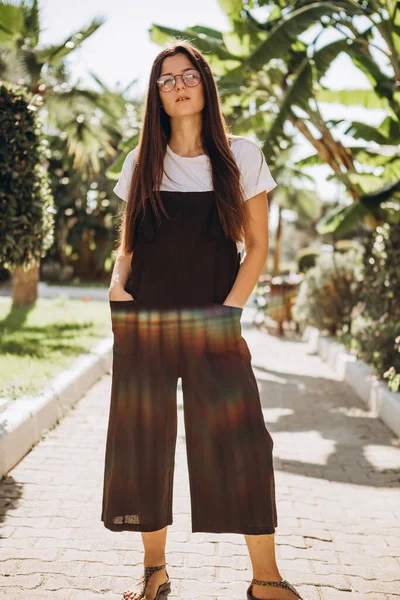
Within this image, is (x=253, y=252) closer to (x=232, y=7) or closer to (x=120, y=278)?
(x=120, y=278)

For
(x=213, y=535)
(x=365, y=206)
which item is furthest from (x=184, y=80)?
(x=365, y=206)

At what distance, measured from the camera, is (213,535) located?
339cm

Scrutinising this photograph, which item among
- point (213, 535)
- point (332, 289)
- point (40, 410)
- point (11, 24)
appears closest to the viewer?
point (213, 535)

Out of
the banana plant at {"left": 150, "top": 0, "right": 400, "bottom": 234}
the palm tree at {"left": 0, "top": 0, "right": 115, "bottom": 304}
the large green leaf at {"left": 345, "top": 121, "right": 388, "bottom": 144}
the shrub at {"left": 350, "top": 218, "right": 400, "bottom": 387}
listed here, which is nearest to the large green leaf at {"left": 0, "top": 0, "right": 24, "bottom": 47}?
the palm tree at {"left": 0, "top": 0, "right": 115, "bottom": 304}

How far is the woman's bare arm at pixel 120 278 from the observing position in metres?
2.56

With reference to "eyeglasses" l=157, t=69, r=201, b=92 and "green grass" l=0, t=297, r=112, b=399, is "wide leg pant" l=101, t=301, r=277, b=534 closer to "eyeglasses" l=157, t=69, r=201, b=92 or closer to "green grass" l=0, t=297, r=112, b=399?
"eyeglasses" l=157, t=69, r=201, b=92

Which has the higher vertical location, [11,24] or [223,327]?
[11,24]

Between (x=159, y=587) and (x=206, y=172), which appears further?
(x=159, y=587)

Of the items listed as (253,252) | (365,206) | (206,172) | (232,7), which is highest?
(232,7)

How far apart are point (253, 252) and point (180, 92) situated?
0.69 m

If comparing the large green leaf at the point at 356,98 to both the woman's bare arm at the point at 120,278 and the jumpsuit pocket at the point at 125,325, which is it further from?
the jumpsuit pocket at the point at 125,325

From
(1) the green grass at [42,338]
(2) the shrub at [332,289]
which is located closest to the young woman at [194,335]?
Result: (1) the green grass at [42,338]

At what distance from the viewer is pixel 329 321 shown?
36.0 ft

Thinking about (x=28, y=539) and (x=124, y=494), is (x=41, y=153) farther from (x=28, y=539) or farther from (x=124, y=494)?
(x=124, y=494)
